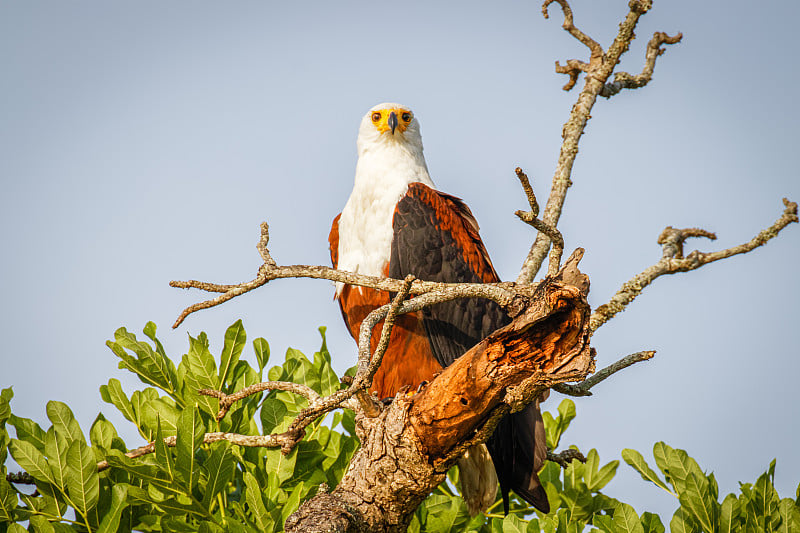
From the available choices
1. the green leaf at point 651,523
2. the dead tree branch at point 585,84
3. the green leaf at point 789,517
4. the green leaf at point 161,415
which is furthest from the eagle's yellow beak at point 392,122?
the green leaf at point 789,517

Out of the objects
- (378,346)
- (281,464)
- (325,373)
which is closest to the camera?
(378,346)

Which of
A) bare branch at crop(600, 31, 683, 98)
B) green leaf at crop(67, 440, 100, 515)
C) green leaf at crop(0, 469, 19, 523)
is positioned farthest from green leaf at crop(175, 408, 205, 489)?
bare branch at crop(600, 31, 683, 98)

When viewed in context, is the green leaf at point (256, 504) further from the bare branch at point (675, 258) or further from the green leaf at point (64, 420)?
the bare branch at point (675, 258)

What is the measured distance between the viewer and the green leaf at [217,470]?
2865 mm

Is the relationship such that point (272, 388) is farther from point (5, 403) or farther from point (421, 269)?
point (421, 269)

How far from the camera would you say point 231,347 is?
359 centimetres

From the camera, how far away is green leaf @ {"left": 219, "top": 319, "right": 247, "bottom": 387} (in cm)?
359

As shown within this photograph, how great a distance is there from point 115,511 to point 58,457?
1.12 ft

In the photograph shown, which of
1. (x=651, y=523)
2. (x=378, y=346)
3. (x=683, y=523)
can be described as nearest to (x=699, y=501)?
(x=683, y=523)

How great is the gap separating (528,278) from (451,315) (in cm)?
55

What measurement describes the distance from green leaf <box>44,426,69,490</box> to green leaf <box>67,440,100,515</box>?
0.05 meters

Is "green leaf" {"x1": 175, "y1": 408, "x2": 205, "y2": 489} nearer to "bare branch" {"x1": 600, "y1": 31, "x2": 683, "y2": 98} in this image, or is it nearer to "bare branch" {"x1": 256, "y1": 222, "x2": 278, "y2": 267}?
"bare branch" {"x1": 256, "y1": 222, "x2": 278, "y2": 267}

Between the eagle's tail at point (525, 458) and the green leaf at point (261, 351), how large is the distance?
4.46 ft

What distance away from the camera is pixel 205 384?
11.4 ft
